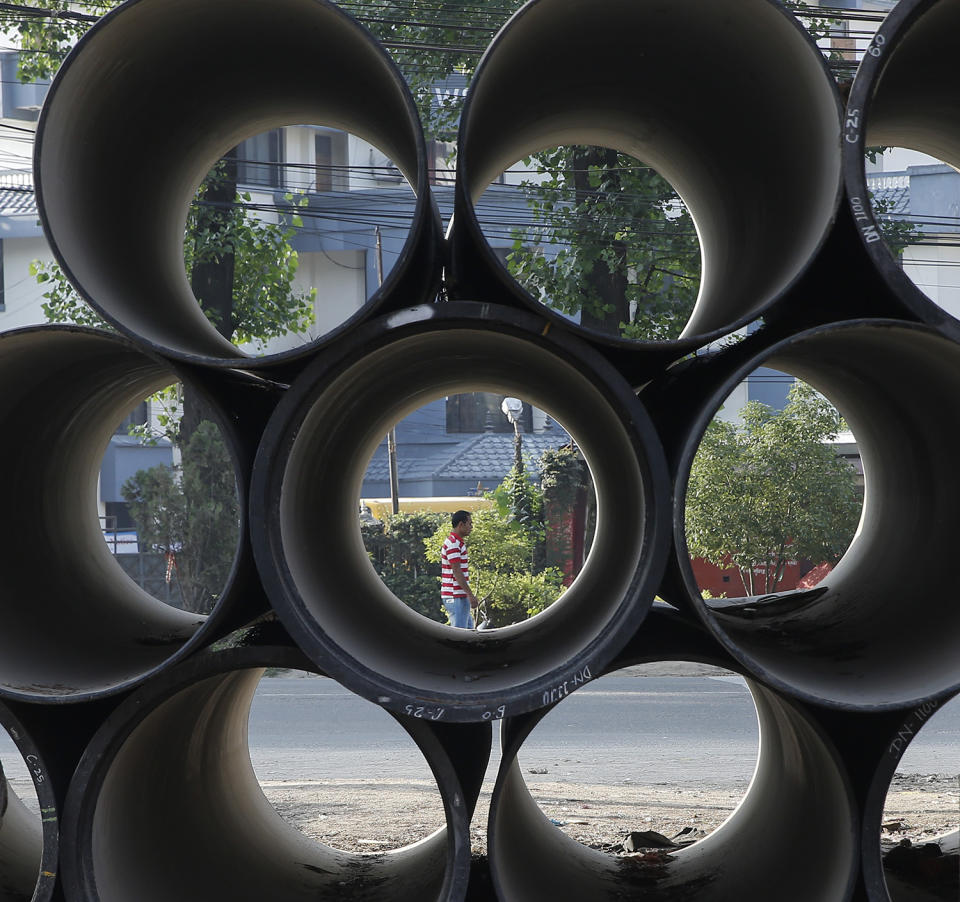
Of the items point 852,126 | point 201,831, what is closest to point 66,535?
point 201,831

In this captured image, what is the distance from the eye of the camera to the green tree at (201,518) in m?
12.5

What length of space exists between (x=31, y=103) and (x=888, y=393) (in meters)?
28.0

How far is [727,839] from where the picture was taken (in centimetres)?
393

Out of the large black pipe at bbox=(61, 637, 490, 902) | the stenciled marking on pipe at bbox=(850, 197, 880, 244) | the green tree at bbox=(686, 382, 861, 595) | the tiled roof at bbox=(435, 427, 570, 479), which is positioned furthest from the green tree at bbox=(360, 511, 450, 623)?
the stenciled marking on pipe at bbox=(850, 197, 880, 244)

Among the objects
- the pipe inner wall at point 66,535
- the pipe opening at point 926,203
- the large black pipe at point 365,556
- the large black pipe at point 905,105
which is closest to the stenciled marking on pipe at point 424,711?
the large black pipe at point 365,556

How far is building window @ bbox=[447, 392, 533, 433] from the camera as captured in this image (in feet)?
87.2

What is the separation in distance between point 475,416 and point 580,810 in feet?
70.1

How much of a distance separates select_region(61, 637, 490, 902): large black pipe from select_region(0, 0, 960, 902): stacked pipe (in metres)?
0.01

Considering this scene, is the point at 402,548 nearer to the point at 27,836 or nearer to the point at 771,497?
the point at 771,497

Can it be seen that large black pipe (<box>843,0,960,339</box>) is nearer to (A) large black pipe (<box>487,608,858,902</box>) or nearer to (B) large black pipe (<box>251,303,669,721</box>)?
(B) large black pipe (<box>251,303,669,721</box>)

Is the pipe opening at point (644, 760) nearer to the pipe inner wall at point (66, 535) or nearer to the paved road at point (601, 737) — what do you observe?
the paved road at point (601, 737)

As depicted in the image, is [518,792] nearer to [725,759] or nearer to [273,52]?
[273,52]

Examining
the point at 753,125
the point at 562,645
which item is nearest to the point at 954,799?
the point at 562,645

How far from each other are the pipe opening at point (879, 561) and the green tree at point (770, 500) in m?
9.55
